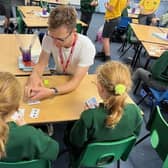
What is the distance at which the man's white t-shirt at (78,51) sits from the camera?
6.86ft

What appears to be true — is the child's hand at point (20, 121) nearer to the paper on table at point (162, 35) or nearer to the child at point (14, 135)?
the child at point (14, 135)

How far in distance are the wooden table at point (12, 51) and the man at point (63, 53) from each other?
23 cm

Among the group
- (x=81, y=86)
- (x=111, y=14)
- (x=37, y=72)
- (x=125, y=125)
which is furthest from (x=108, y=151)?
(x=111, y=14)

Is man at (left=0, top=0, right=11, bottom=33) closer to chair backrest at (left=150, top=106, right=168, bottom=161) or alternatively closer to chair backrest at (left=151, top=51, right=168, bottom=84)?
chair backrest at (left=151, top=51, right=168, bottom=84)

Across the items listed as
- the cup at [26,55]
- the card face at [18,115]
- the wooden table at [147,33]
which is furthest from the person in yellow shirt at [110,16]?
the card face at [18,115]

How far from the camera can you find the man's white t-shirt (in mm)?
2090

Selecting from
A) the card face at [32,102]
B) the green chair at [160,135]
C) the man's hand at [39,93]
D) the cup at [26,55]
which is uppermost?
the cup at [26,55]

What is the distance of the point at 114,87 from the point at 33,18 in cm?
275

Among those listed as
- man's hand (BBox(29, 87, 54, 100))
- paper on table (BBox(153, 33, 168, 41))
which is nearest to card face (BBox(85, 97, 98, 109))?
man's hand (BBox(29, 87, 54, 100))

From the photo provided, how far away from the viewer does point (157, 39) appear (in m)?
3.85

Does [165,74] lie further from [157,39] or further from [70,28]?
[70,28]

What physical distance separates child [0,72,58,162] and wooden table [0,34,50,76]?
88 cm

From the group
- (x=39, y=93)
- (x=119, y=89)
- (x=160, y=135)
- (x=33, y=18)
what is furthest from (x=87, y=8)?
(x=119, y=89)

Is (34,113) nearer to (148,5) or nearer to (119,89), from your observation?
(119,89)
